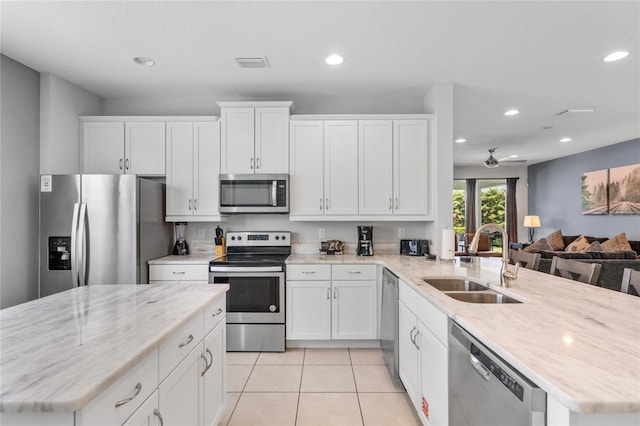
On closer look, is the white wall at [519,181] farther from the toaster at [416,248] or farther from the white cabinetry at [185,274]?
the white cabinetry at [185,274]

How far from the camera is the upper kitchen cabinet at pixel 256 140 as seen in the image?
3422 mm

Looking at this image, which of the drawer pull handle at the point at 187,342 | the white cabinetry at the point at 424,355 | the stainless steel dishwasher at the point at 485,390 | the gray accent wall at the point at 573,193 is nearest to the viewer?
the stainless steel dishwasher at the point at 485,390

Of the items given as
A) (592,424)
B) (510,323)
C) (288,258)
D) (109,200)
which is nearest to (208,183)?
(109,200)

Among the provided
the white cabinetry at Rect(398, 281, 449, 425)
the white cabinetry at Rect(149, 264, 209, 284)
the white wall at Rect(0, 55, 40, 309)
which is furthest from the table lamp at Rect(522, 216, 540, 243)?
the white wall at Rect(0, 55, 40, 309)

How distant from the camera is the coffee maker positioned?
11.6 ft

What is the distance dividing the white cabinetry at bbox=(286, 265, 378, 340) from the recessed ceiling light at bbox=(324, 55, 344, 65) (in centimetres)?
187

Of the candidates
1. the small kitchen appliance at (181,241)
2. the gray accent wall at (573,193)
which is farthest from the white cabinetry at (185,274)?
the gray accent wall at (573,193)

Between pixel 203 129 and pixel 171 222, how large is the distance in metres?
1.11

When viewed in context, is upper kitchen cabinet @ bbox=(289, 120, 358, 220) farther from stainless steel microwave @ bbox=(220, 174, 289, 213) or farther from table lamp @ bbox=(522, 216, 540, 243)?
table lamp @ bbox=(522, 216, 540, 243)

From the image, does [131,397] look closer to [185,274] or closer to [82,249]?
[185,274]

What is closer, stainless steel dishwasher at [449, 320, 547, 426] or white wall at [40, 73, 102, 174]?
stainless steel dishwasher at [449, 320, 547, 426]

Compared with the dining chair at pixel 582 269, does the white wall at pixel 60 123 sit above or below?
above

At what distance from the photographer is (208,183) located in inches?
137

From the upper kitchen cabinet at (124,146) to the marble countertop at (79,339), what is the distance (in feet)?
6.46
